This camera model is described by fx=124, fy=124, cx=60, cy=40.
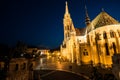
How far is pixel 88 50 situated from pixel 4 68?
27.7 metres

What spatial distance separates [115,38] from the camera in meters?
39.0

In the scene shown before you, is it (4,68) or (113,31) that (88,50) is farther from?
(4,68)

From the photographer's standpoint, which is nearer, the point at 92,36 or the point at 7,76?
the point at 7,76

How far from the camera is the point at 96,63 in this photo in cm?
3922

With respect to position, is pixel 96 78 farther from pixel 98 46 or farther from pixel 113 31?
pixel 113 31

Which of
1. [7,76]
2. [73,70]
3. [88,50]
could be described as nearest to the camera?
[7,76]

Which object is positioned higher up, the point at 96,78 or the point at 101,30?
the point at 101,30

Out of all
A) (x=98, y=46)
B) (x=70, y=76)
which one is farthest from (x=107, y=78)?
(x=98, y=46)

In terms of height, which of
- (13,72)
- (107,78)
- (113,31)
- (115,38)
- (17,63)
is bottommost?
(107,78)

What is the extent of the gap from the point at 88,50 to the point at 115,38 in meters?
9.30

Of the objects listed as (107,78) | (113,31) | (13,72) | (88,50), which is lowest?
(107,78)

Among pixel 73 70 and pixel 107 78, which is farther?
pixel 73 70

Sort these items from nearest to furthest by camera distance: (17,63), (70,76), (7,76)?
(7,76)
(17,63)
(70,76)

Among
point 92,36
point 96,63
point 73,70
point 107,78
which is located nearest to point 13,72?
point 73,70
